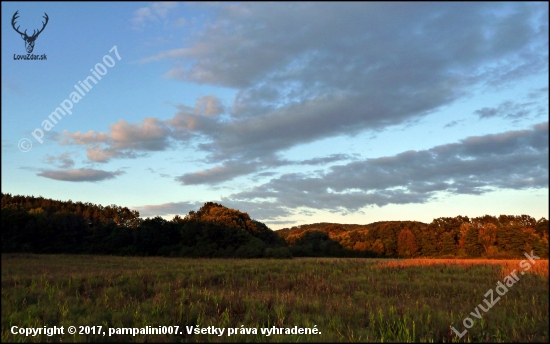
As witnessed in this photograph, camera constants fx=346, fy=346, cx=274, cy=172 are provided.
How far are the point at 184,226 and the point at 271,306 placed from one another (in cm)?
4250

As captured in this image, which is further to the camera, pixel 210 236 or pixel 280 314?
pixel 210 236

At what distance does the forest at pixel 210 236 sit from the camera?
118 ft

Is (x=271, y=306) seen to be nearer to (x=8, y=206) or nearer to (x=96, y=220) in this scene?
(x=8, y=206)

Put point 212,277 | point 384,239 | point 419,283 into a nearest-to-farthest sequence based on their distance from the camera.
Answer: point 419,283 < point 212,277 < point 384,239

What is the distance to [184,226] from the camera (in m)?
50.8

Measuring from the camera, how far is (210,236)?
4947 cm

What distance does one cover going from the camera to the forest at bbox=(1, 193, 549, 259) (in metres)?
35.8

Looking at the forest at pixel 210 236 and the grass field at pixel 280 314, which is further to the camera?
the forest at pixel 210 236

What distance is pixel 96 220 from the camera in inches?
1882

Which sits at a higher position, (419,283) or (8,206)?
(8,206)

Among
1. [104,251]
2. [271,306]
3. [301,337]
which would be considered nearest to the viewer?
[301,337]

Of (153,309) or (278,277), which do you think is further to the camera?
(278,277)

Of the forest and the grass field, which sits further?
the forest

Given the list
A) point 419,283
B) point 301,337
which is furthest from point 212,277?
point 301,337
